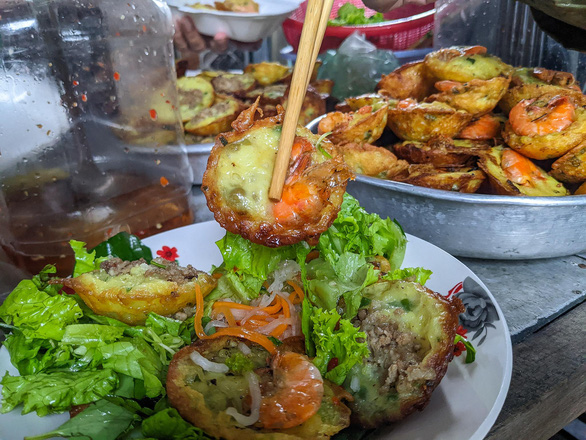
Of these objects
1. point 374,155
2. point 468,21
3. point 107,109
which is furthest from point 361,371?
point 468,21

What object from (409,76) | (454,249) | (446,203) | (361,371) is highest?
(409,76)

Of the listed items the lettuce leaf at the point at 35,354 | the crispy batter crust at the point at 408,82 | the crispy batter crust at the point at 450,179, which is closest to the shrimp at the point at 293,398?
the lettuce leaf at the point at 35,354

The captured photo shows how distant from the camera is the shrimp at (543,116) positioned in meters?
1.68

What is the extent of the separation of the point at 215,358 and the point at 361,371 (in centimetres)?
34

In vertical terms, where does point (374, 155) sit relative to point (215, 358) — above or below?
above

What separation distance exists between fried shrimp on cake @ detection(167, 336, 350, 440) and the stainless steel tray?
0.79 metres

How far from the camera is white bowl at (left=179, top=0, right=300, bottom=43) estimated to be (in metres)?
3.73

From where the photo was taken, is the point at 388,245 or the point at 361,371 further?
the point at 388,245

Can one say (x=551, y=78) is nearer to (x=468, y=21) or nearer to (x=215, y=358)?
(x=468, y=21)

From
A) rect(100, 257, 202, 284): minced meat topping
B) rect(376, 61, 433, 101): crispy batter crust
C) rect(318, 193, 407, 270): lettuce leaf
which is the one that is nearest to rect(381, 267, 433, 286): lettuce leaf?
rect(318, 193, 407, 270): lettuce leaf

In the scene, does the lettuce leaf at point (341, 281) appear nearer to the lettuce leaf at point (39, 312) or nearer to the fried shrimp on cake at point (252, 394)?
the fried shrimp on cake at point (252, 394)

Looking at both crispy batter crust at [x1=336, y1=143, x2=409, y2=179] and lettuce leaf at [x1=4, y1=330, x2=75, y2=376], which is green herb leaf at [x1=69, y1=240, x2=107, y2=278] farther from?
crispy batter crust at [x1=336, y1=143, x2=409, y2=179]

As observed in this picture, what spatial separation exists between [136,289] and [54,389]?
29 centimetres

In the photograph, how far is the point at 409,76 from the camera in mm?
2238
